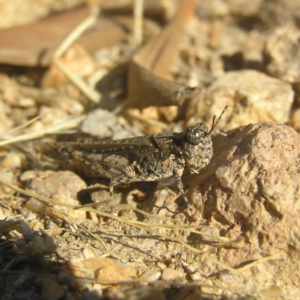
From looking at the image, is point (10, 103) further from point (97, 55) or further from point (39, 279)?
point (39, 279)

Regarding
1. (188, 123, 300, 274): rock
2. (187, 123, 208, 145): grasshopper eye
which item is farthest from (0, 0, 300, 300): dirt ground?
(187, 123, 208, 145): grasshopper eye

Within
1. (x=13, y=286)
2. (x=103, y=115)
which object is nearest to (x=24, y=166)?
(x=103, y=115)

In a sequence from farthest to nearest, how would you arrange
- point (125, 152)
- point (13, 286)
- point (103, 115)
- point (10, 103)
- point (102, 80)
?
point (102, 80) → point (10, 103) → point (103, 115) → point (125, 152) → point (13, 286)

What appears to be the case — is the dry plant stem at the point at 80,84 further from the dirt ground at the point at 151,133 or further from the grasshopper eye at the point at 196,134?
the grasshopper eye at the point at 196,134

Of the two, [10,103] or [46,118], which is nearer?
[46,118]

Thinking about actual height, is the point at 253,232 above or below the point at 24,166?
above

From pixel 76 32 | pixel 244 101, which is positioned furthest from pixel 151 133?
pixel 76 32
